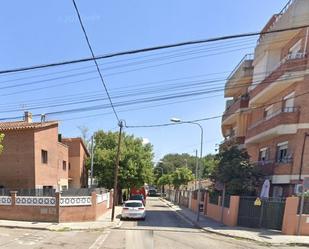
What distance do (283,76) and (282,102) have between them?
2853mm

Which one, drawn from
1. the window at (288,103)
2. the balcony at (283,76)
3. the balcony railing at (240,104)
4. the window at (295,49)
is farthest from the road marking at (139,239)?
the balcony railing at (240,104)

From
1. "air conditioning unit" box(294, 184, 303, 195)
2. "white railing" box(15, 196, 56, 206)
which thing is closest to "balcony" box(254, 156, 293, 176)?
"air conditioning unit" box(294, 184, 303, 195)

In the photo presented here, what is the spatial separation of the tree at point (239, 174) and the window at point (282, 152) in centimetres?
169

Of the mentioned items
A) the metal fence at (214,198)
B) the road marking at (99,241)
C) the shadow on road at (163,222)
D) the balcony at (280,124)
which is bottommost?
the road marking at (99,241)

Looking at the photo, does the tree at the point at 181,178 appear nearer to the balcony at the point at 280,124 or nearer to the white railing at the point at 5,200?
the balcony at the point at 280,124

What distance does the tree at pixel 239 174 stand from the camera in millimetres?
25117

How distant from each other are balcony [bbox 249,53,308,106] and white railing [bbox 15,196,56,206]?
15652 mm

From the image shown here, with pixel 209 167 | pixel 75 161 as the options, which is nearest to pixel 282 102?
pixel 75 161

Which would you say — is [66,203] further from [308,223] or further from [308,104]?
[308,104]

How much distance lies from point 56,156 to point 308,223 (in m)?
21.3

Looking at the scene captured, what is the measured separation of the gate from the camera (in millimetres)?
20422

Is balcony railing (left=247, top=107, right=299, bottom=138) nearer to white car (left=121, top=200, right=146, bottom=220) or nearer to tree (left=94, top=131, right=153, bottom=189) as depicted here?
white car (left=121, top=200, right=146, bottom=220)

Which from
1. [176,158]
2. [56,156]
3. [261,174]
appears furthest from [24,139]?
[176,158]

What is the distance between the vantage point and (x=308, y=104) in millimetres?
22844
